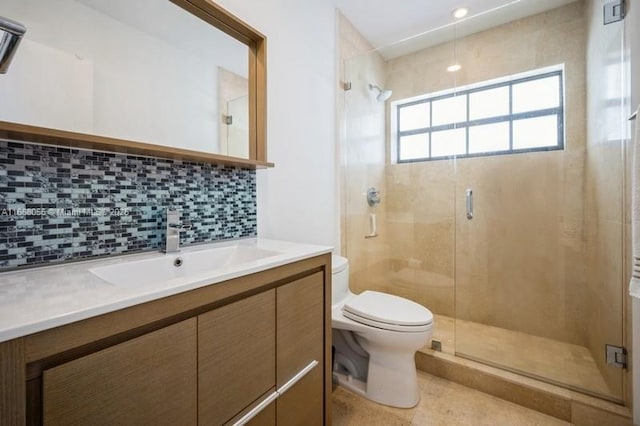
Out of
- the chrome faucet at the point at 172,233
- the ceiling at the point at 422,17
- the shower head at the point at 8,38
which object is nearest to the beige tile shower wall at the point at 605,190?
the ceiling at the point at 422,17

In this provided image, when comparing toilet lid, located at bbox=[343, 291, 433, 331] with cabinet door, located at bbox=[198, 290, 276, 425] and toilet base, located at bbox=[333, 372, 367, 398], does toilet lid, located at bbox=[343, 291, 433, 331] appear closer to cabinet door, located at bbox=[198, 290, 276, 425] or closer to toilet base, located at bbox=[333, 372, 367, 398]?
toilet base, located at bbox=[333, 372, 367, 398]

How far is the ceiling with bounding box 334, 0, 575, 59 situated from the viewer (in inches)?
75.0

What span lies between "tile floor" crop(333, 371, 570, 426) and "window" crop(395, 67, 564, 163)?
1651mm

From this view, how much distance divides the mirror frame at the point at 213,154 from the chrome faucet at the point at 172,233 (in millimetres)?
228

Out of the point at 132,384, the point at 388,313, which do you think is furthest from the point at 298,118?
the point at 132,384

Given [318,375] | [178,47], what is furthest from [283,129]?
[318,375]

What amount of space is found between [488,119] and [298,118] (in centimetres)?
152

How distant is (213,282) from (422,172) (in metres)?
2.04

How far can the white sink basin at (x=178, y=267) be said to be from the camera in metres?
A: 0.74

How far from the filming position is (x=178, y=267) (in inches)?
38.5

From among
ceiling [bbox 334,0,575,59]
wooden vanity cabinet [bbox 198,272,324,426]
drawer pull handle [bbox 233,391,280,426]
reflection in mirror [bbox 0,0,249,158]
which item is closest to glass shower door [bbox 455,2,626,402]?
ceiling [bbox 334,0,575,59]

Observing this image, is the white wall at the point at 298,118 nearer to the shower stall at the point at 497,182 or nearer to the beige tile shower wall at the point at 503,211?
the shower stall at the point at 497,182

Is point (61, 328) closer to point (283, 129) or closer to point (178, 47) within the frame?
point (178, 47)

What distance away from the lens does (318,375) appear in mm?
1027
